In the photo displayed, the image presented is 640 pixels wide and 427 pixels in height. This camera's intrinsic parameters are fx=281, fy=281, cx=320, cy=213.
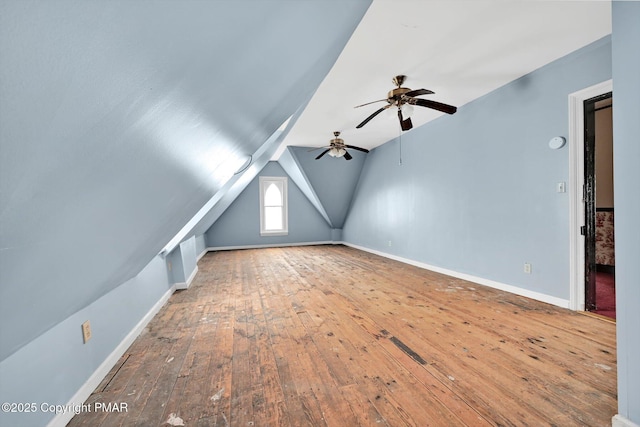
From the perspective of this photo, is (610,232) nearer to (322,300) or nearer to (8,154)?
(322,300)

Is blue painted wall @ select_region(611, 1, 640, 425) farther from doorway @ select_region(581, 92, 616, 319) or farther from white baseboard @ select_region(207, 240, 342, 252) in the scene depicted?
white baseboard @ select_region(207, 240, 342, 252)

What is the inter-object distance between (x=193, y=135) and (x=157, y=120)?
0.35 m

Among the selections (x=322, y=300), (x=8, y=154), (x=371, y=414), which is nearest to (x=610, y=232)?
(x=322, y=300)

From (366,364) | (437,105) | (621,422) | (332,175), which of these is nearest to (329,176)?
(332,175)

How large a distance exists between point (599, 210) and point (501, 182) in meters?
2.22

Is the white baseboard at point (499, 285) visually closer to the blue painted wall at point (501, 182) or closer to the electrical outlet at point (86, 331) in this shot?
the blue painted wall at point (501, 182)

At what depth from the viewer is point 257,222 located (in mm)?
7699

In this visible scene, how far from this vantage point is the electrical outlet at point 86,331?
1.57m

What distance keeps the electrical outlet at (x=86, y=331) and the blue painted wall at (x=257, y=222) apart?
19.2ft

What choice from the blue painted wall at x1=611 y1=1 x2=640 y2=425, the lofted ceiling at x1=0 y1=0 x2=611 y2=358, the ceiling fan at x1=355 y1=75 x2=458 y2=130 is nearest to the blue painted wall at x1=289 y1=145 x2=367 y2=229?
the ceiling fan at x1=355 y1=75 x2=458 y2=130

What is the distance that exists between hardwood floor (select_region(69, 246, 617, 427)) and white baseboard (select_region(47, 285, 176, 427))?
46mm

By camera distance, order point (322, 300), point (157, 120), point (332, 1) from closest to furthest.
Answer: point (157, 120)
point (332, 1)
point (322, 300)

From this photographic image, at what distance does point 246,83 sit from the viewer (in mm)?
1152

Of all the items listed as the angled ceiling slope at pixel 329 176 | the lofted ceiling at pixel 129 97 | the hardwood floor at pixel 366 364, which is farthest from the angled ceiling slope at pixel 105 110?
the angled ceiling slope at pixel 329 176
